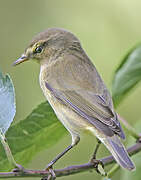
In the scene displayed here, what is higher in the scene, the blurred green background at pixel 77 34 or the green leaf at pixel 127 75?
the green leaf at pixel 127 75

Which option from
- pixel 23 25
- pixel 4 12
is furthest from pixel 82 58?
pixel 4 12

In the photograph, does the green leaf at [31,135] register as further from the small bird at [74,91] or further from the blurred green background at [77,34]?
the blurred green background at [77,34]

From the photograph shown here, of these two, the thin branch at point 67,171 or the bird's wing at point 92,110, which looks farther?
the bird's wing at point 92,110

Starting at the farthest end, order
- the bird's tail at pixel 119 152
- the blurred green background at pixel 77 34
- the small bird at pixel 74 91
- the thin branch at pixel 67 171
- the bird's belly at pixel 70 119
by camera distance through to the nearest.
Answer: the blurred green background at pixel 77 34, the bird's belly at pixel 70 119, the small bird at pixel 74 91, the bird's tail at pixel 119 152, the thin branch at pixel 67 171

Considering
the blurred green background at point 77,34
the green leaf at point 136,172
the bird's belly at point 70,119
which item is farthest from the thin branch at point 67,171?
the blurred green background at point 77,34

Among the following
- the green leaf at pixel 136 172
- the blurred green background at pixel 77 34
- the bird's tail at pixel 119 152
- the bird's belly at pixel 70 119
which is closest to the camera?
the bird's tail at pixel 119 152

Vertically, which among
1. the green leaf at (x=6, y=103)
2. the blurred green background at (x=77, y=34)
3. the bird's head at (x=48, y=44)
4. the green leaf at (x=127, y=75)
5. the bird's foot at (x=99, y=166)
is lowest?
the blurred green background at (x=77, y=34)

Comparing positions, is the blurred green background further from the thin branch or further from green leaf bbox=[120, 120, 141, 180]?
the thin branch

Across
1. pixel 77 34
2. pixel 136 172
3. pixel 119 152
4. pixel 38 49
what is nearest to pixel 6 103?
pixel 119 152
